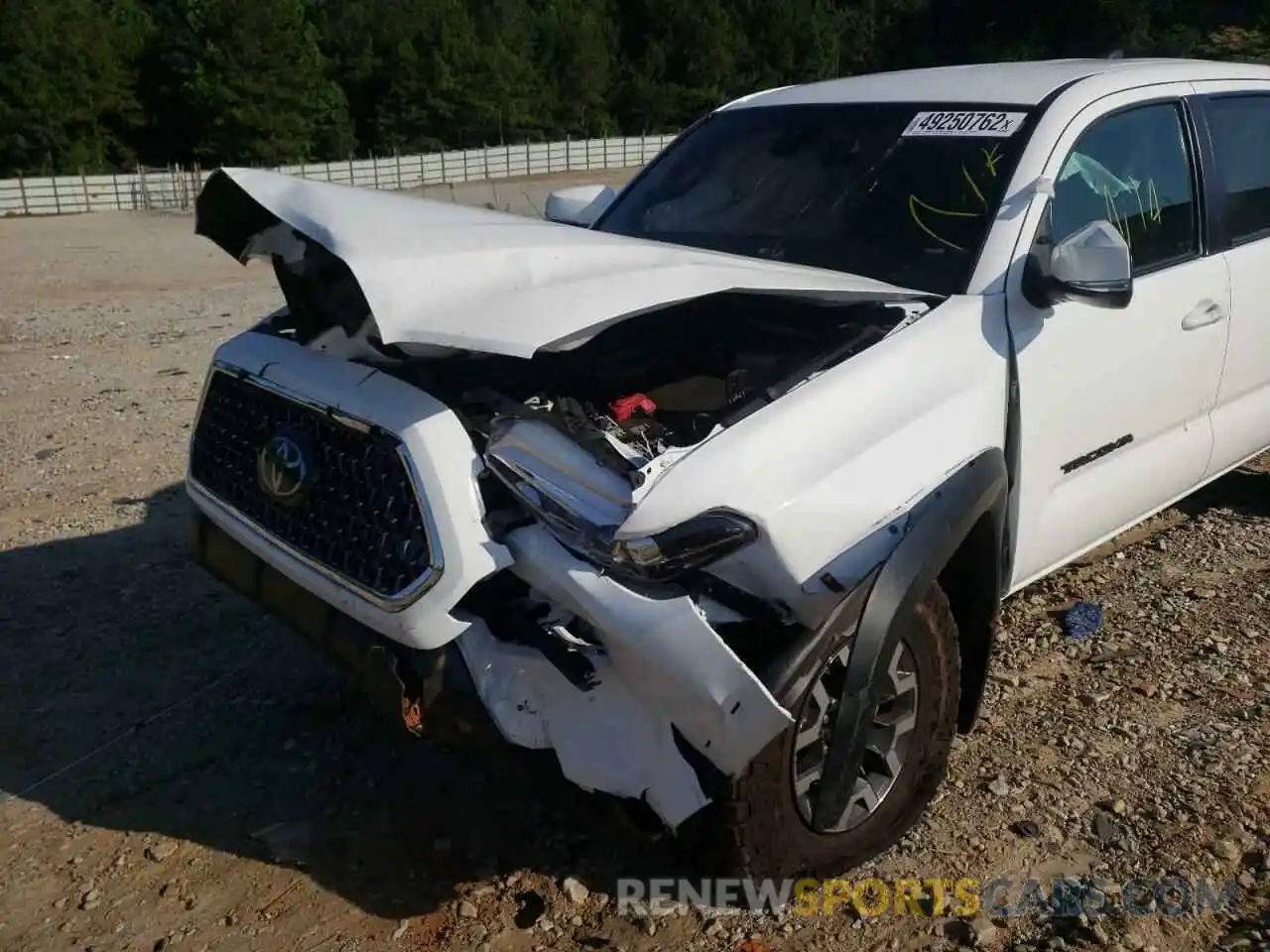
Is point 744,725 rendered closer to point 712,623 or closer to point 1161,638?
point 712,623

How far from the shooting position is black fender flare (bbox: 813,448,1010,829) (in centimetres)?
240

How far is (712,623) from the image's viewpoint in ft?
7.82

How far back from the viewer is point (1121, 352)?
3422 mm

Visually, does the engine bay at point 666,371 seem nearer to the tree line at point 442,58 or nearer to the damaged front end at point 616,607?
the damaged front end at point 616,607

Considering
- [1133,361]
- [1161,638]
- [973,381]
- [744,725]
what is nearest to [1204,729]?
[1161,638]

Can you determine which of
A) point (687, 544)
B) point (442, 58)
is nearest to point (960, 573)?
point (687, 544)

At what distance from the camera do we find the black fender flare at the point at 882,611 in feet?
7.86

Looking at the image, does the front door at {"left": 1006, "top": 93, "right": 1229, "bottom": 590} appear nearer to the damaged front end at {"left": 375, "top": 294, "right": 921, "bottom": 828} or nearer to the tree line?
the damaged front end at {"left": 375, "top": 294, "right": 921, "bottom": 828}

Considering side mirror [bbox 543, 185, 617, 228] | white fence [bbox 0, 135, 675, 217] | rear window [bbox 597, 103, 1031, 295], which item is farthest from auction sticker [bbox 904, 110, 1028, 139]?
white fence [bbox 0, 135, 675, 217]

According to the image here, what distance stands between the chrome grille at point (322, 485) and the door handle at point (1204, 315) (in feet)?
8.47

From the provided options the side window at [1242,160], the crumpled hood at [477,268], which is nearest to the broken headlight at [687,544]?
the crumpled hood at [477,268]

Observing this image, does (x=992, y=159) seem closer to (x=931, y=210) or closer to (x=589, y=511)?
(x=931, y=210)

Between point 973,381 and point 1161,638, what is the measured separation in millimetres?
1653

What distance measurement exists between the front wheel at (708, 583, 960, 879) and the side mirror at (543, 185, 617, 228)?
2426mm
